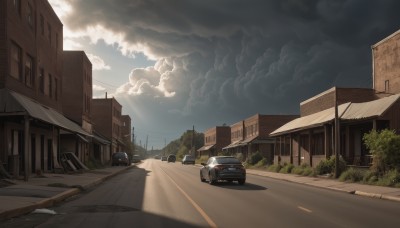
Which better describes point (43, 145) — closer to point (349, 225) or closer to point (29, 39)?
point (29, 39)

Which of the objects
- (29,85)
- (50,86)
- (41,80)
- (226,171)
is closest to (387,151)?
(226,171)

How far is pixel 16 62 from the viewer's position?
26781 mm

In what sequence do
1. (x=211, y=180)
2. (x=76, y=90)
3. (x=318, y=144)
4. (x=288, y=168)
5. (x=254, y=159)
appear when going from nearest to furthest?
(x=211, y=180), (x=288, y=168), (x=318, y=144), (x=76, y=90), (x=254, y=159)

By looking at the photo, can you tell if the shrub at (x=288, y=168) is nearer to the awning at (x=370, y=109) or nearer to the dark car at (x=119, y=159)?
the awning at (x=370, y=109)

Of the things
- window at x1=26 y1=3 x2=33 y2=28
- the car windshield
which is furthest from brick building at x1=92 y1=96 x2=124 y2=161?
the car windshield

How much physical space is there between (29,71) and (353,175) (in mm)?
19252

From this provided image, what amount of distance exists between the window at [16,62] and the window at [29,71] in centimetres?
135

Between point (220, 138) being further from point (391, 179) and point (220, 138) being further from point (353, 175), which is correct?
point (391, 179)

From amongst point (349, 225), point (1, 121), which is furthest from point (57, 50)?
point (349, 225)

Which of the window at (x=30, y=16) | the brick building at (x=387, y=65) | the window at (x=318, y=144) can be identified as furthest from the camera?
the window at (x=318, y=144)

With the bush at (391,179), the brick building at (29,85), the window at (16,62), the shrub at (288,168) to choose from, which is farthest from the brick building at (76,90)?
the bush at (391,179)

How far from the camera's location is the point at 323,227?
10828mm

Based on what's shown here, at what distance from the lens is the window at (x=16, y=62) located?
25.8m

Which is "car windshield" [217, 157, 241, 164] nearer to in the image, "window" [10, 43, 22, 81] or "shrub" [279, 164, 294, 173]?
"window" [10, 43, 22, 81]
